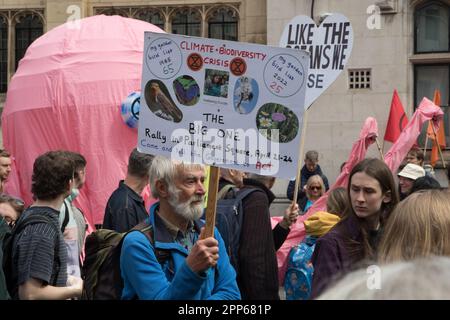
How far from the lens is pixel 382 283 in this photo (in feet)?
7.06

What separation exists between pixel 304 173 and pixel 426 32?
5932 mm

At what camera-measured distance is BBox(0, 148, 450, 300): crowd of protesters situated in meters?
2.93

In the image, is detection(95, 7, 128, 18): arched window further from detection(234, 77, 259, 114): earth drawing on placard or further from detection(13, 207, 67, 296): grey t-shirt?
detection(234, 77, 259, 114): earth drawing on placard

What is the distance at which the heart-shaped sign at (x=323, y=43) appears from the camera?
21.6 feet

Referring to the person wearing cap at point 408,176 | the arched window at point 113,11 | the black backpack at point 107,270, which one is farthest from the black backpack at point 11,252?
the arched window at point 113,11

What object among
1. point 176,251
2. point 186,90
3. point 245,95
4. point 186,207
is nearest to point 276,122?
point 245,95

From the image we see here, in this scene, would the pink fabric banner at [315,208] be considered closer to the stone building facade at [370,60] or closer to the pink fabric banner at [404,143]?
the pink fabric banner at [404,143]

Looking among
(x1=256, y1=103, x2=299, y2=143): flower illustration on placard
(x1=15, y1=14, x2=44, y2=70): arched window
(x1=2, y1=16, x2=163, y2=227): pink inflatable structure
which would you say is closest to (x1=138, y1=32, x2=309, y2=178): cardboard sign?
(x1=256, y1=103, x2=299, y2=143): flower illustration on placard

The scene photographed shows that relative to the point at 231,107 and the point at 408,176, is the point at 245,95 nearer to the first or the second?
the point at 231,107

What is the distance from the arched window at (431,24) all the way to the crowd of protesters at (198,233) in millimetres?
11873

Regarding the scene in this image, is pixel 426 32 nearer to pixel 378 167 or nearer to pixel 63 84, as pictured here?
pixel 63 84
